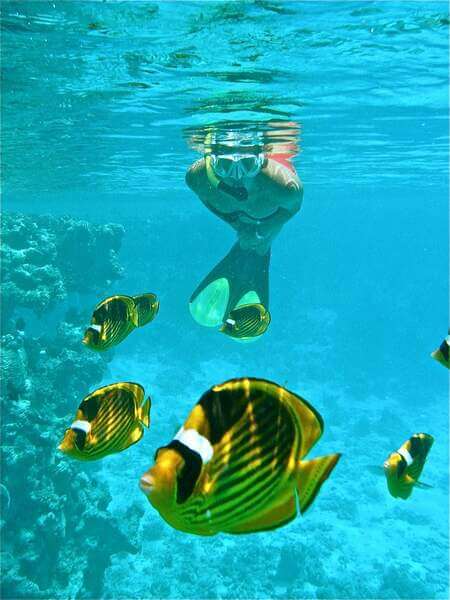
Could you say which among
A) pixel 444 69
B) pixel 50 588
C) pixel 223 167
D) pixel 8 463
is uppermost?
pixel 444 69

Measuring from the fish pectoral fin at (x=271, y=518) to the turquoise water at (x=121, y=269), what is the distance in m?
1.21

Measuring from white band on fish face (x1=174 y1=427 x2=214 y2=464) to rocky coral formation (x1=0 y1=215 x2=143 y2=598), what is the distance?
10.2 meters

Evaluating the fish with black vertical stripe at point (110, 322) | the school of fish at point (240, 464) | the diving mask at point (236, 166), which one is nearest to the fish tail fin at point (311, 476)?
the school of fish at point (240, 464)

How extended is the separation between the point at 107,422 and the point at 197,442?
71.1 inches

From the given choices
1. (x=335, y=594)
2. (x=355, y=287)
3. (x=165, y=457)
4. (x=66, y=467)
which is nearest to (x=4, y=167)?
(x=66, y=467)

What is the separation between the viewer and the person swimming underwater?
294 inches

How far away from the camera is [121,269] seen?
2250 centimetres

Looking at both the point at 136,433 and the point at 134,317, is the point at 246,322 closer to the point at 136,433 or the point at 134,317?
the point at 134,317

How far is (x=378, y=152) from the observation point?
81.8 ft

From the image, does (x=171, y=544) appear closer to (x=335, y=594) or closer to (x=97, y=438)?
(x=335, y=594)

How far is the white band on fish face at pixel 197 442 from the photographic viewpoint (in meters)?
1.49

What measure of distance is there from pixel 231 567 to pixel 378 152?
2162cm

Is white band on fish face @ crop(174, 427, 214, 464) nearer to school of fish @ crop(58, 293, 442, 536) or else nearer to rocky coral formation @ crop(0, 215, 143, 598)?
school of fish @ crop(58, 293, 442, 536)

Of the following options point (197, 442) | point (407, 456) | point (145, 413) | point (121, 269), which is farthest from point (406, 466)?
point (121, 269)
